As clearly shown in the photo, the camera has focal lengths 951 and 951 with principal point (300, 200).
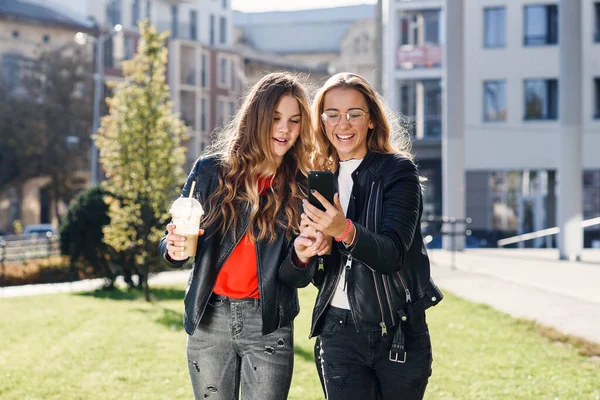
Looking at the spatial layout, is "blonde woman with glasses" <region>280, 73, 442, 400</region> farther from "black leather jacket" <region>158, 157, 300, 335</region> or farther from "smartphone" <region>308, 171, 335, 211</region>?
"smartphone" <region>308, 171, 335, 211</region>

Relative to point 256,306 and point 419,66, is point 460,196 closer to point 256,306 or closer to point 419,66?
point 419,66

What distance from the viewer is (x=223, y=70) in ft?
223

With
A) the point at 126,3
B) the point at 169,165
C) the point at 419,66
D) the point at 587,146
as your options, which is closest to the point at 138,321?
the point at 169,165

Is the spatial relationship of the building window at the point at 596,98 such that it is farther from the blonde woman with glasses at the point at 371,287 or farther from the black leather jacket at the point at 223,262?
the black leather jacket at the point at 223,262

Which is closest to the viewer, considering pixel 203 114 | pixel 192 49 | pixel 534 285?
pixel 534 285

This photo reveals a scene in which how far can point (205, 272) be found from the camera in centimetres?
416

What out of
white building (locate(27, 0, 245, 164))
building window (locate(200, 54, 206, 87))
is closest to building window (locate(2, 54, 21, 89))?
white building (locate(27, 0, 245, 164))

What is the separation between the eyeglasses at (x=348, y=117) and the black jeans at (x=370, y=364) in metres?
0.83

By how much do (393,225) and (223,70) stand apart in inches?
2563

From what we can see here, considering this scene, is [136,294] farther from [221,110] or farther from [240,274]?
[221,110]

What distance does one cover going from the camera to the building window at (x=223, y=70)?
6769 cm

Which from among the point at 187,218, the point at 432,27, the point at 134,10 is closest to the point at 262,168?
the point at 187,218

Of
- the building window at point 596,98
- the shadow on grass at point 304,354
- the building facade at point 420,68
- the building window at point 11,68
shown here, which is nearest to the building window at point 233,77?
the building window at point 11,68

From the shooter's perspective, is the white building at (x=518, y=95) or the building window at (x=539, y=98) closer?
the white building at (x=518, y=95)
